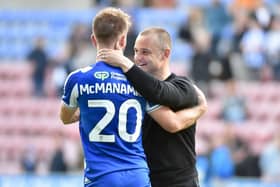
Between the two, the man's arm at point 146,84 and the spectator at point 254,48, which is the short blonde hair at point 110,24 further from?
the spectator at point 254,48

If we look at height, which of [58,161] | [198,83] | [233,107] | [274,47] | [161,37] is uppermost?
[274,47]

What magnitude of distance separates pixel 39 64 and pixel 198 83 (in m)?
4.28

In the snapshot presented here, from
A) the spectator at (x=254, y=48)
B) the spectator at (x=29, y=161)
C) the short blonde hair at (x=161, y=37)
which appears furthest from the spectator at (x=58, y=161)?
the short blonde hair at (x=161, y=37)

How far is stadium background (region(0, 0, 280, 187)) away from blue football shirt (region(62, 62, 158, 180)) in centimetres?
709

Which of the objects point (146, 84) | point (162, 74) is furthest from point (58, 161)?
point (146, 84)

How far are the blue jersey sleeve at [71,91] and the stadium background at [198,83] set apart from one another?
7062 mm

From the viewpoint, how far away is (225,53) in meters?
16.7

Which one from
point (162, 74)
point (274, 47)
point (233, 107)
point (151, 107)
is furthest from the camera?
point (274, 47)

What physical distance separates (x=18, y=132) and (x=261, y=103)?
15.6 ft

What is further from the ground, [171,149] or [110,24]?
[110,24]

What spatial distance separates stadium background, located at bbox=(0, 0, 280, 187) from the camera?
Result: 1403cm

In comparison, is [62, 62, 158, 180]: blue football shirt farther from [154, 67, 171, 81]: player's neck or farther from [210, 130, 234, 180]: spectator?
[210, 130, 234, 180]: spectator

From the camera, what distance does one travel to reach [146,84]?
614 cm

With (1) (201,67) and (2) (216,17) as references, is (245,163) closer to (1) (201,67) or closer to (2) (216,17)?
(1) (201,67)
